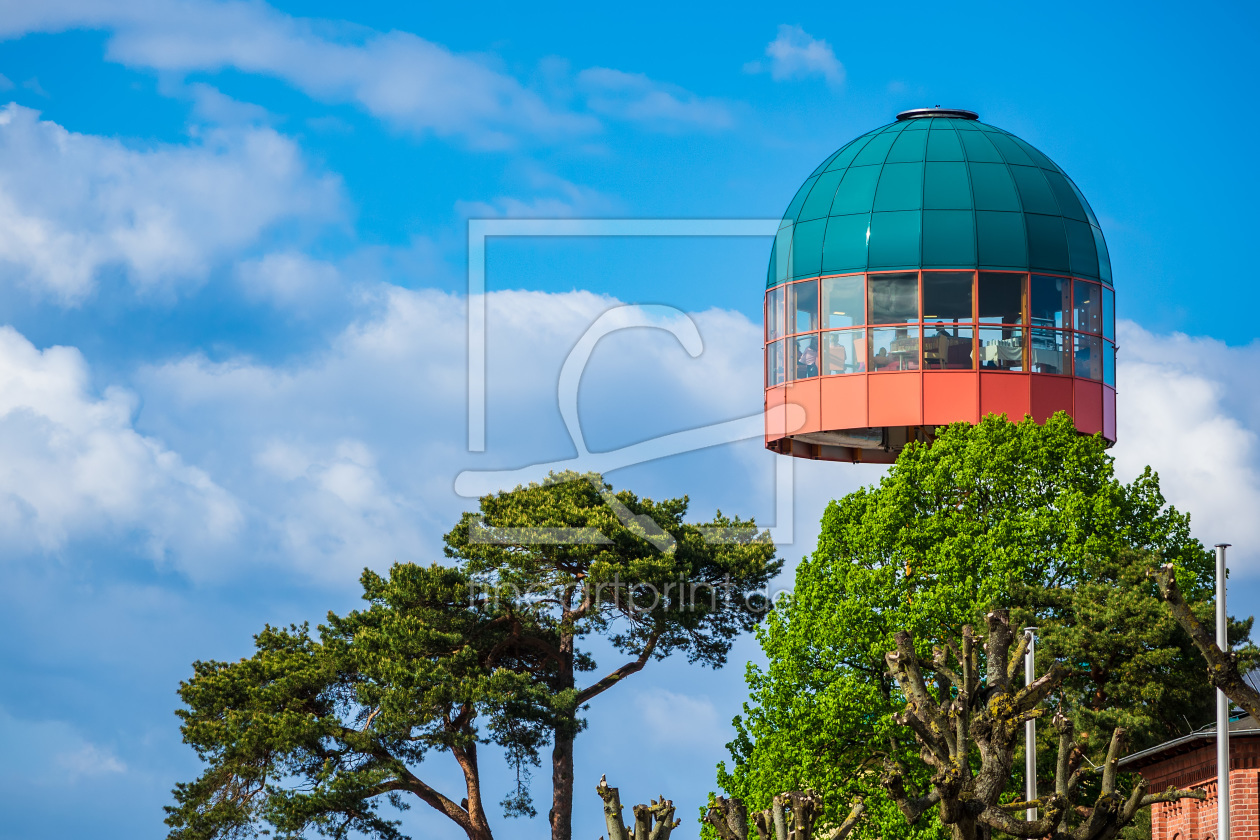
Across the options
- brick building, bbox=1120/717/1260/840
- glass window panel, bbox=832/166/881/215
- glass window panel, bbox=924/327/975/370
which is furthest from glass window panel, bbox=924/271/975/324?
brick building, bbox=1120/717/1260/840

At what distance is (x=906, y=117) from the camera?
1779 inches

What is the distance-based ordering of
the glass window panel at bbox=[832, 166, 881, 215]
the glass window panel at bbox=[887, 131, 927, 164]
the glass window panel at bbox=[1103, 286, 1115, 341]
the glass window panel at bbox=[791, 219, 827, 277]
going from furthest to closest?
the glass window panel at bbox=[1103, 286, 1115, 341] < the glass window panel at bbox=[791, 219, 827, 277] < the glass window panel at bbox=[887, 131, 927, 164] < the glass window panel at bbox=[832, 166, 881, 215]

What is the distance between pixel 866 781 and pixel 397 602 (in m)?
17.8

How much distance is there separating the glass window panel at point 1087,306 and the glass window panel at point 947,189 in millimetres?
3526

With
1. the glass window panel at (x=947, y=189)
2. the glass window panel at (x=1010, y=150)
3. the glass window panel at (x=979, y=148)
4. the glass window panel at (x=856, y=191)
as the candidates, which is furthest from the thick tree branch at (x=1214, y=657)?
the glass window panel at (x=1010, y=150)

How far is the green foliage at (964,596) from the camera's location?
35.0 m

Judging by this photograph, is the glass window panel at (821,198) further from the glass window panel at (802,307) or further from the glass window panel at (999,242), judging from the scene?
the glass window panel at (999,242)

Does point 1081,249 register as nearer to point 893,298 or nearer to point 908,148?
point 908,148

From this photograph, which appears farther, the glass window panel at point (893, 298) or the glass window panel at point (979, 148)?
the glass window panel at point (979, 148)

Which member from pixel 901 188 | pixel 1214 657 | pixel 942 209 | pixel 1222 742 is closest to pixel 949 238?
pixel 942 209

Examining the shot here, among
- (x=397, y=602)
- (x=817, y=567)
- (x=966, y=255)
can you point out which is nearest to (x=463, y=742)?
(x=397, y=602)

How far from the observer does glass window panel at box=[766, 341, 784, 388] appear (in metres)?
45.0

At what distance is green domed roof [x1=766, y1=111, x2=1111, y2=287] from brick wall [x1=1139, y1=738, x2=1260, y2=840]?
13.0 metres

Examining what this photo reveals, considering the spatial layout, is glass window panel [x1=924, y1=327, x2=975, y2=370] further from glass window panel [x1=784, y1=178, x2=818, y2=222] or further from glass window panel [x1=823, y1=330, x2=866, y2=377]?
glass window panel [x1=784, y1=178, x2=818, y2=222]
